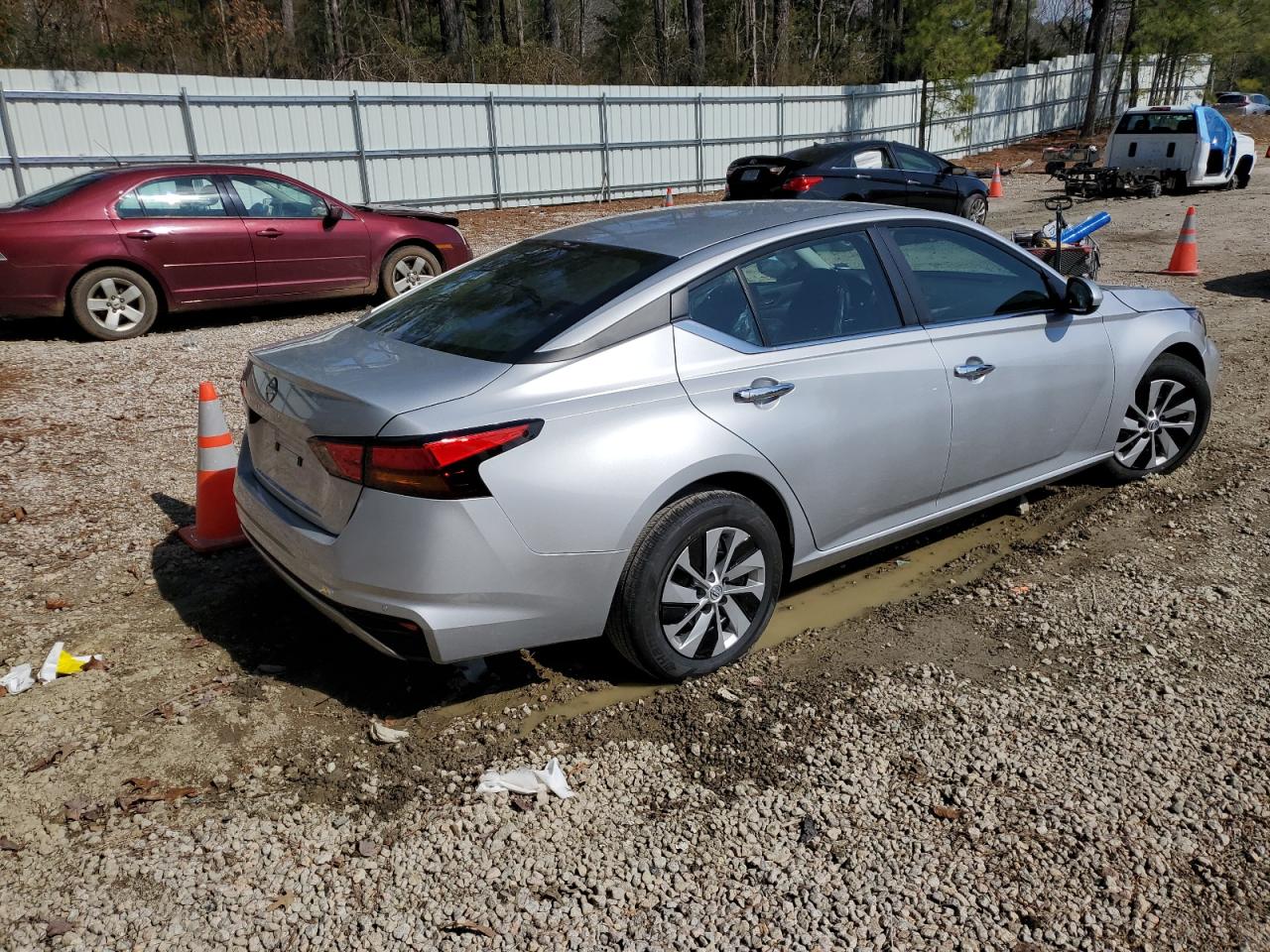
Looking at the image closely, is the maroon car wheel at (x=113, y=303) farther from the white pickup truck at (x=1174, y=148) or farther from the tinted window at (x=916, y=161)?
the white pickup truck at (x=1174, y=148)

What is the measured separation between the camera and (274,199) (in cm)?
996

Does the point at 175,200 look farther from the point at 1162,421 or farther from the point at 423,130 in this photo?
the point at 423,130

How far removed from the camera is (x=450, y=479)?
3053 millimetres

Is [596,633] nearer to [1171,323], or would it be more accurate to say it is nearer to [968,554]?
[968,554]

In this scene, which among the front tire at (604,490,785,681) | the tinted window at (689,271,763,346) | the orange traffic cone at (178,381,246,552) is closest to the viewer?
the front tire at (604,490,785,681)

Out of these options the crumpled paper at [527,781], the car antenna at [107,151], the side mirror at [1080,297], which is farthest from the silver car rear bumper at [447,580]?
the car antenna at [107,151]

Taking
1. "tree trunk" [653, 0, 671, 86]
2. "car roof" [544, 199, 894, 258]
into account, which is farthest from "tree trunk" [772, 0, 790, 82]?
"car roof" [544, 199, 894, 258]

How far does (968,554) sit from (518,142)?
1764 cm

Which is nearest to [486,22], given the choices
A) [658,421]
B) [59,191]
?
[59,191]

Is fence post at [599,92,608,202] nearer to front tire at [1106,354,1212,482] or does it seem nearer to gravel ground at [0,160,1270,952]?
front tire at [1106,354,1212,482]

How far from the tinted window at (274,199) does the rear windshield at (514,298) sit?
20.7 ft

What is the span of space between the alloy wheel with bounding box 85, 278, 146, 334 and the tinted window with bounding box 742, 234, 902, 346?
24.1ft

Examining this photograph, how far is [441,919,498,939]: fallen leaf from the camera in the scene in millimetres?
2611

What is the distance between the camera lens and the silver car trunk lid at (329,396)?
3.19 m
